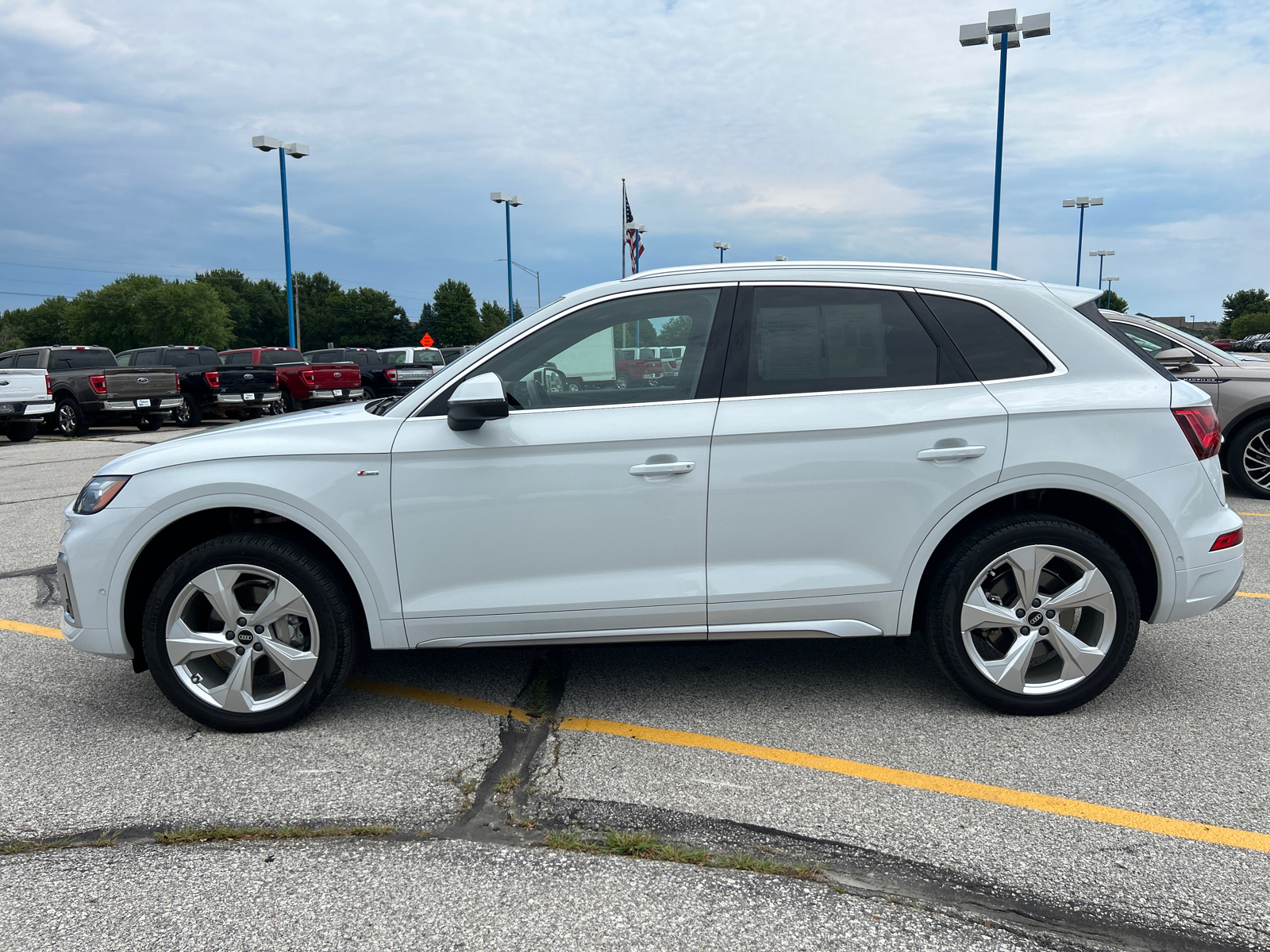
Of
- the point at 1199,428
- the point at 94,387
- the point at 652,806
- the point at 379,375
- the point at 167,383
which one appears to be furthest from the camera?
the point at 379,375

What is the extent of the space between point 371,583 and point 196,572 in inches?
26.8

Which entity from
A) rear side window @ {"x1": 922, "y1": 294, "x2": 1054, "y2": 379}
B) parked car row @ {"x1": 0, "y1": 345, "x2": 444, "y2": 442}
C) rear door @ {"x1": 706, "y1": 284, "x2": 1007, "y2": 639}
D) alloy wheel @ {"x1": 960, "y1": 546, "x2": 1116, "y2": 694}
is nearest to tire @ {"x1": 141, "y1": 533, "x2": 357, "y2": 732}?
rear door @ {"x1": 706, "y1": 284, "x2": 1007, "y2": 639}

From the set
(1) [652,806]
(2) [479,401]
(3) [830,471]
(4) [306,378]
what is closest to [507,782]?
(1) [652,806]

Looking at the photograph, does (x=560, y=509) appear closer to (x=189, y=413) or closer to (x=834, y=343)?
(x=834, y=343)

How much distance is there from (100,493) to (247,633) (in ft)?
2.67

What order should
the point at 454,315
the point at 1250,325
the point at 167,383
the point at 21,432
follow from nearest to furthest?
the point at 21,432 → the point at 167,383 → the point at 1250,325 → the point at 454,315

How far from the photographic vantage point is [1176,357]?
8.65 m

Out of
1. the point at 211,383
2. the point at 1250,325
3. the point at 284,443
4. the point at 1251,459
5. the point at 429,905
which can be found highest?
the point at 1250,325

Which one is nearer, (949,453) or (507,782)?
(507,782)

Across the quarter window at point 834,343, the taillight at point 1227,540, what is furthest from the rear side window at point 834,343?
the taillight at point 1227,540

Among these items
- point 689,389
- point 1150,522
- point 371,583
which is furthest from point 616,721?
point 1150,522

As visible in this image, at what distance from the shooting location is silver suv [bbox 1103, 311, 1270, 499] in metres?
8.55

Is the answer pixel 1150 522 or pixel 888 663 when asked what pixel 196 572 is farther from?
pixel 1150 522

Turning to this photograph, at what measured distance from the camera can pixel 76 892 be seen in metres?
2.65
